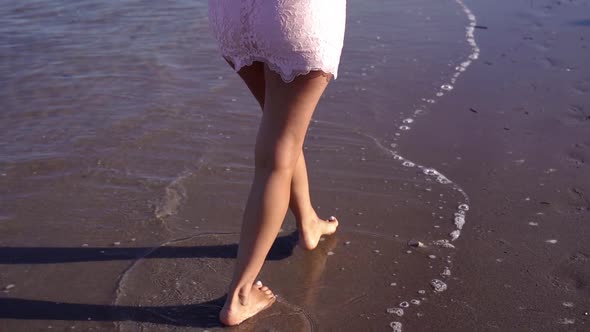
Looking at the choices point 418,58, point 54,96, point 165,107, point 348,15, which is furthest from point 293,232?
point 348,15

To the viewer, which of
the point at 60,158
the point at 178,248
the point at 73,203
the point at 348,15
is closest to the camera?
the point at 178,248

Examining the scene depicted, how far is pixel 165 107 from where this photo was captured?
4598 millimetres

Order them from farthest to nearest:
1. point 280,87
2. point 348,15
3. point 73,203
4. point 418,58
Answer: point 348,15 → point 418,58 → point 73,203 → point 280,87

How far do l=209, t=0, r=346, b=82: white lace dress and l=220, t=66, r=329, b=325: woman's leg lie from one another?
60 millimetres

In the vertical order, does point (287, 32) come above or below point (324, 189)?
above

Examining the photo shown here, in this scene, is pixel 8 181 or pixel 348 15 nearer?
pixel 8 181

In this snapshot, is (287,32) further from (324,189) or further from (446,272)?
(324,189)

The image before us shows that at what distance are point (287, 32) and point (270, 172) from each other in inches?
19.7

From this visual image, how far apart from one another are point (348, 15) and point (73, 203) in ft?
13.6

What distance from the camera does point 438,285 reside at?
9.17 feet

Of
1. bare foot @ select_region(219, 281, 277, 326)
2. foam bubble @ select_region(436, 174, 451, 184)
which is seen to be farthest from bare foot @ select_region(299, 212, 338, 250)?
foam bubble @ select_region(436, 174, 451, 184)

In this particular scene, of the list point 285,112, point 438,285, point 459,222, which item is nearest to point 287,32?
point 285,112

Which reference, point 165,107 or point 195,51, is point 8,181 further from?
point 195,51

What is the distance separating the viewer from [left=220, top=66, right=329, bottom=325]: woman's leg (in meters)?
2.31
